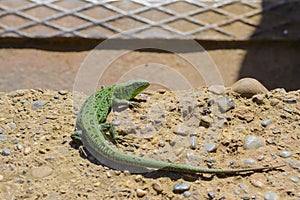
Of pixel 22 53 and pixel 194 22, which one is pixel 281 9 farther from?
pixel 22 53

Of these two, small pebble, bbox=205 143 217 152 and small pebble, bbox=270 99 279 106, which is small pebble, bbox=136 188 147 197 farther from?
small pebble, bbox=270 99 279 106

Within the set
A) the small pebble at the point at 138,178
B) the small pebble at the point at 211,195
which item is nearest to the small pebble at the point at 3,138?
the small pebble at the point at 138,178

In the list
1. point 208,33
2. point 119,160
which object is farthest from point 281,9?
point 119,160

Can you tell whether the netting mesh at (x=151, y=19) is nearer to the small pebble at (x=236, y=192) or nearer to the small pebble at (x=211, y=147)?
the small pebble at (x=211, y=147)

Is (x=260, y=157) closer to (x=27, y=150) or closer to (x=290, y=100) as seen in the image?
(x=290, y=100)

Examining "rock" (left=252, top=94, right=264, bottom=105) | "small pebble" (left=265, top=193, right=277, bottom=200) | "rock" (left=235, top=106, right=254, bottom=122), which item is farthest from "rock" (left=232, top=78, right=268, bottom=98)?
"small pebble" (left=265, top=193, right=277, bottom=200)
